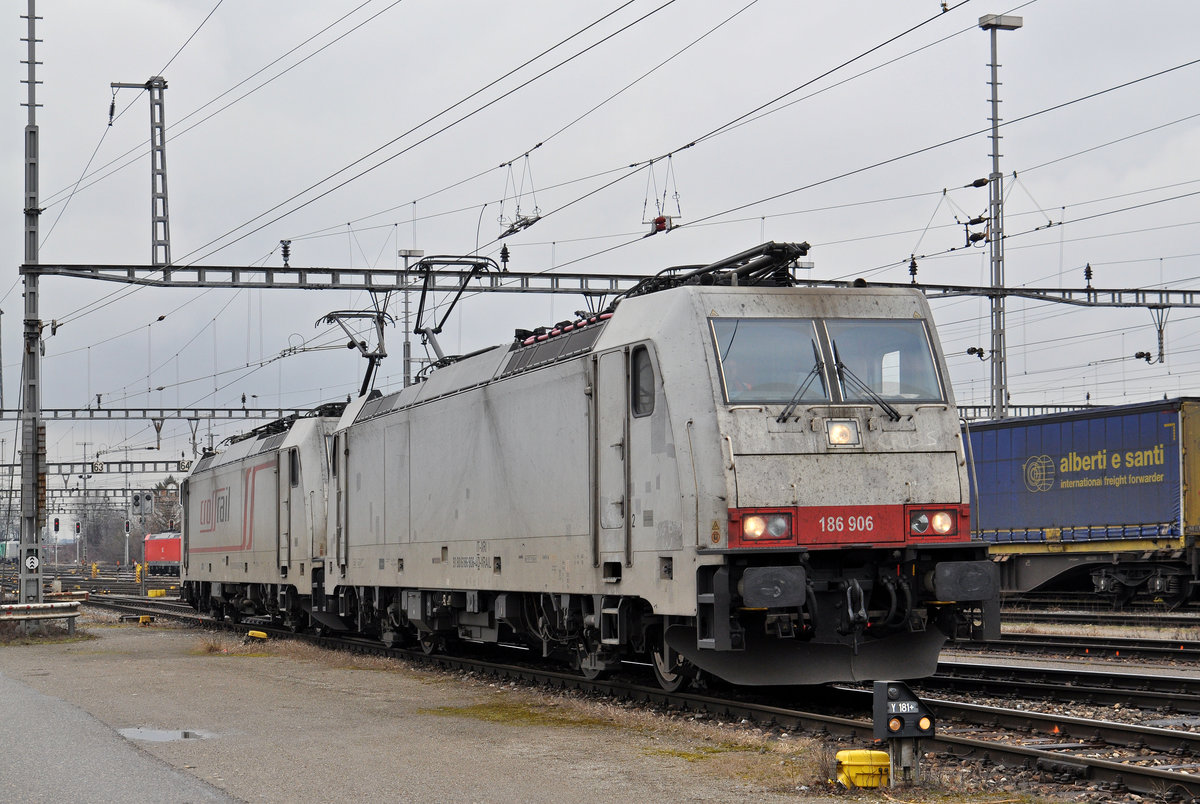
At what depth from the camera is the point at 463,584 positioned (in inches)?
639

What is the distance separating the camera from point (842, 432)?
11156 millimetres

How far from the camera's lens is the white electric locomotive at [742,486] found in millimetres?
10758

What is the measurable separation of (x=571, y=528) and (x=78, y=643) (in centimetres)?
1445

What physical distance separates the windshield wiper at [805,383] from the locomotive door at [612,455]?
1.64 metres

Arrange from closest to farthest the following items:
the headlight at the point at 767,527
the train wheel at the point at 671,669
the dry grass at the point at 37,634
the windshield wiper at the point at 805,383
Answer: the headlight at the point at 767,527 → the windshield wiper at the point at 805,383 → the train wheel at the point at 671,669 → the dry grass at the point at 37,634

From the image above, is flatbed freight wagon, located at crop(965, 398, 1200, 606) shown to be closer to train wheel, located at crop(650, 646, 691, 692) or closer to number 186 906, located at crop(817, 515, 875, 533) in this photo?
train wheel, located at crop(650, 646, 691, 692)

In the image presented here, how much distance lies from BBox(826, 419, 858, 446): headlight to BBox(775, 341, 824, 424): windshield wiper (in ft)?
1.10

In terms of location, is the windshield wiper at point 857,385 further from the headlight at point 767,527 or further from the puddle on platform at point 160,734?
the puddle on platform at point 160,734

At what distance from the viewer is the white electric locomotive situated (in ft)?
35.3

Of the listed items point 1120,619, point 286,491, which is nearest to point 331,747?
point 286,491

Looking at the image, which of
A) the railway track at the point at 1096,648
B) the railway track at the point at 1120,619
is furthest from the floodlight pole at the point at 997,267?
the railway track at the point at 1096,648

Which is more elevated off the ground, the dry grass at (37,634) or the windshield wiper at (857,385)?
the windshield wiper at (857,385)

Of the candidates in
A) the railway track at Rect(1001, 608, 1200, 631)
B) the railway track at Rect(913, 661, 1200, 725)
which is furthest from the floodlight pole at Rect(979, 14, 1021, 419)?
the railway track at Rect(913, 661, 1200, 725)

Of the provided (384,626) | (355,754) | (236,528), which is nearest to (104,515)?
(236,528)
